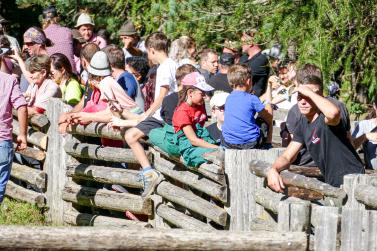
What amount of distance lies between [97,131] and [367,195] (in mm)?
5719

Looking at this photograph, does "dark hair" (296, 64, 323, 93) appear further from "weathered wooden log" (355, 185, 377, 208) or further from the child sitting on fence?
"weathered wooden log" (355, 185, 377, 208)

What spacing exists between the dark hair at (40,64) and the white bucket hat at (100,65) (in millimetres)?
1428

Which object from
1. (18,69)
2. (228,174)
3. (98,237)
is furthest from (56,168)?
(98,237)

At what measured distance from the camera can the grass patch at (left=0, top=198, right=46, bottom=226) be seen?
12.3 meters

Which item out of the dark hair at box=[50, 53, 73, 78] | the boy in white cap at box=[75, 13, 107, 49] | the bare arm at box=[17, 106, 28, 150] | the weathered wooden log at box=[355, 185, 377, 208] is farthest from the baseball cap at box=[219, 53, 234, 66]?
the weathered wooden log at box=[355, 185, 377, 208]

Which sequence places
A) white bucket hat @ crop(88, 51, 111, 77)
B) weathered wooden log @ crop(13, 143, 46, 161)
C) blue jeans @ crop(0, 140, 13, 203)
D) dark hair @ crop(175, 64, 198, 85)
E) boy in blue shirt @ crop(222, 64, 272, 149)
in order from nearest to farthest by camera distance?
1. boy in blue shirt @ crop(222, 64, 272, 149)
2. blue jeans @ crop(0, 140, 13, 203)
3. dark hair @ crop(175, 64, 198, 85)
4. white bucket hat @ crop(88, 51, 111, 77)
5. weathered wooden log @ crop(13, 143, 46, 161)

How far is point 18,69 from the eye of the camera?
576 inches

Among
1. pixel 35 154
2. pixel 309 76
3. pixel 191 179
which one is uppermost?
pixel 309 76

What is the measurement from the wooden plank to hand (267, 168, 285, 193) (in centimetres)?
152

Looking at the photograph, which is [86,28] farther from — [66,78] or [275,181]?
[275,181]

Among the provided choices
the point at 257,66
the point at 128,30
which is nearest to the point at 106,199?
the point at 257,66

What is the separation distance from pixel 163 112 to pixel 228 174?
5.63 ft

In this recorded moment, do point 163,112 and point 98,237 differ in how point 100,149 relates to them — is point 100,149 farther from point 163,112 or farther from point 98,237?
point 98,237

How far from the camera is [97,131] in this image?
11.5 meters
